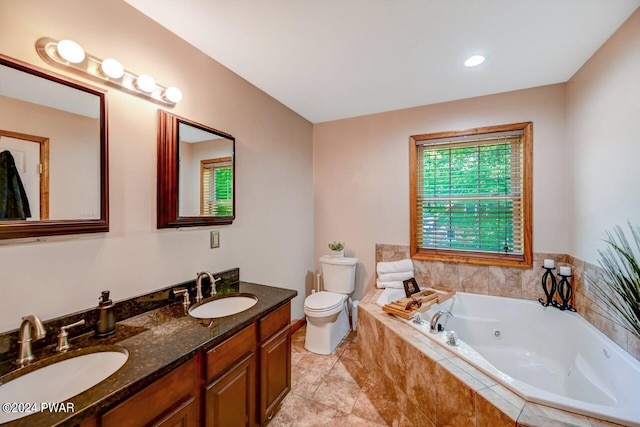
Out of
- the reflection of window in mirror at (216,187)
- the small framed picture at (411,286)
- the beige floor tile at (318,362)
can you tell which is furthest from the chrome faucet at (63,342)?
the small framed picture at (411,286)

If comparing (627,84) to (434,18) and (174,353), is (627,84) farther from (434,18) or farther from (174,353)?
(174,353)

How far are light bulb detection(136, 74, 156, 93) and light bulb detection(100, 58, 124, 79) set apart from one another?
0.11 meters

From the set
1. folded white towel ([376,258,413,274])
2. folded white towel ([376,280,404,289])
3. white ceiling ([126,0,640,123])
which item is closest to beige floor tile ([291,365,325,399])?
folded white towel ([376,280,404,289])

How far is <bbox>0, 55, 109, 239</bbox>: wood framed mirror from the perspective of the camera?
3.35ft

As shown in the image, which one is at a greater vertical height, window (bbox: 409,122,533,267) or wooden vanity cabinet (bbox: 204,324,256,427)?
window (bbox: 409,122,533,267)

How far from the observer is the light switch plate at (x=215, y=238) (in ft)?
6.40

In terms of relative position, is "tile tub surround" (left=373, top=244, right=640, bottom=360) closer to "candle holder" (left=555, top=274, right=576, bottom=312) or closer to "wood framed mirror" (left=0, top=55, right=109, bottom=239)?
"candle holder" (left=555, top=274, right=576, bottom=312)

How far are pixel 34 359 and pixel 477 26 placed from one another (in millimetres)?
2725

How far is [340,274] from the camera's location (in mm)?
2965

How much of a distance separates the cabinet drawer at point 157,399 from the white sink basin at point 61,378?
6.4 inches

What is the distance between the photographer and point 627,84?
1.60m

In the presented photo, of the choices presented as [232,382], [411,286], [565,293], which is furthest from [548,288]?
[232,382]

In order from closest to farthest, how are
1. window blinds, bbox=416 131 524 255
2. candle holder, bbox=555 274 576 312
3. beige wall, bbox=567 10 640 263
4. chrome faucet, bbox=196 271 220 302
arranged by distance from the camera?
beige wall, bbox=567 10 640 263 → chrome faucet, bbox=196 271 220 302 → candle holder, bbox=555 274 576 312 → window blinds, bbox=416 131 524 255

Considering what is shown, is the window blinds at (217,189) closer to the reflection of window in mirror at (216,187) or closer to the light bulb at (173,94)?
the reflection of window in mirror at (216,187)
